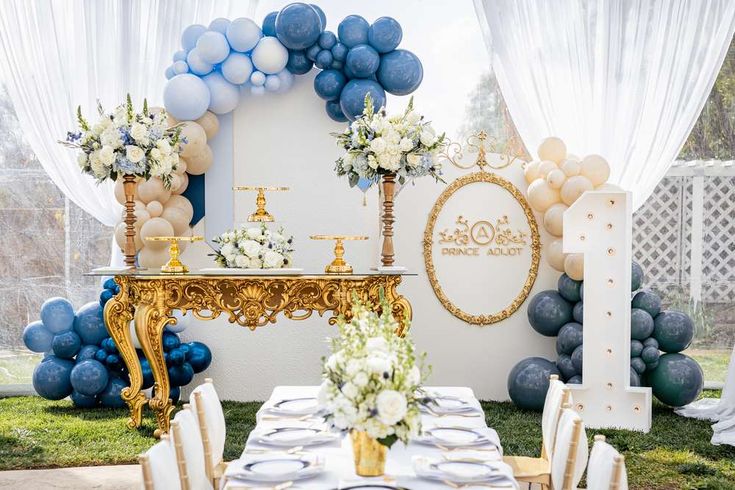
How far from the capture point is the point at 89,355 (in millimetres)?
5930

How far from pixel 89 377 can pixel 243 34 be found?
2.46 metres

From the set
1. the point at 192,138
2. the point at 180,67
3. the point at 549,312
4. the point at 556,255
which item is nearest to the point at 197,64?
the point at 180,67

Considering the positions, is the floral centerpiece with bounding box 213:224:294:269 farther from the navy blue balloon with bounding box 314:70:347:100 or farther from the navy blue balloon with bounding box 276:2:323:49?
the navy blue balloon with bounding box 276:2:323:49

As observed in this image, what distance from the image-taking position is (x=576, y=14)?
6.35 metres

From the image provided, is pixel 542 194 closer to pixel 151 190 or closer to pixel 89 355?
pixel 151 190

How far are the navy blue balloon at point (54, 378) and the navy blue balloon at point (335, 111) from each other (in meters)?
2.47

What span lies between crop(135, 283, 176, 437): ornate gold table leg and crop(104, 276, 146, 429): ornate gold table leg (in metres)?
0.11

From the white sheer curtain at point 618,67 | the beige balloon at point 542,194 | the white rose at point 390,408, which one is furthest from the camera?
the white sheer curtain at point 618,67

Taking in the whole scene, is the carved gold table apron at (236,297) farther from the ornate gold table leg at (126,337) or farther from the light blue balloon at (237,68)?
the light blue balloon at (237,68)

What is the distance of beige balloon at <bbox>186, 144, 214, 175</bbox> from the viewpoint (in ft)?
19.4

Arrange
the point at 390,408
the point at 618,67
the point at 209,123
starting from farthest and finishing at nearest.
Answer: the point at 618,67, the point at 209,123, the point at 390,408

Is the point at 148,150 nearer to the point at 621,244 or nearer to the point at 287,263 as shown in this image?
the point at 287,263

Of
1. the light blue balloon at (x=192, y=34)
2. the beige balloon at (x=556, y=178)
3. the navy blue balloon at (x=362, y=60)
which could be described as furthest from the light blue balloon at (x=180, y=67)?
the beige balloon at (x=556, y=178)

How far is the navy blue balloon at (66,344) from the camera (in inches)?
234
